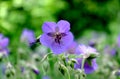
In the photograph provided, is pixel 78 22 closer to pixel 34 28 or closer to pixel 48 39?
pixel 34 28

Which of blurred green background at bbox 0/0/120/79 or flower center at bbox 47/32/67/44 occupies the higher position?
blurred green background at bbox 0/0/120/79

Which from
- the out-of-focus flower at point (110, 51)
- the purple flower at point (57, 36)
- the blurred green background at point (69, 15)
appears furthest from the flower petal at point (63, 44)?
the blurred green background at point (69, 15)

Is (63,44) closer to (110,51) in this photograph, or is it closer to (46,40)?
(46,40)

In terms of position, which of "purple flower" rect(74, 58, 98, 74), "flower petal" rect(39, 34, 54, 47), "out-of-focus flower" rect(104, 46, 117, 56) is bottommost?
"purple flower" rect(74, 58, 98, 74)

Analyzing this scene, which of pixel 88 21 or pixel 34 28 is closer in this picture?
pixel 34 28

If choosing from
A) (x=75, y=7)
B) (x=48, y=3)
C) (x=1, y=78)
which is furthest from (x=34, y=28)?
(x=1, y=78)

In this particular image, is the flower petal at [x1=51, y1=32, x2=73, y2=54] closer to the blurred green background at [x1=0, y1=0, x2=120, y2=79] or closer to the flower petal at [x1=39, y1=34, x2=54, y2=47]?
the flower petal at [x1=39, y1=34, x2=54, y2=47]

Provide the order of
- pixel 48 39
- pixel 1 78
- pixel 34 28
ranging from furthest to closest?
1. pixel 34 28
2. pixel 1 78
3. pixel 48 39

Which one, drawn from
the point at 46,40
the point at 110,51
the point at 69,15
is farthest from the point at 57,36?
the point at 69,15

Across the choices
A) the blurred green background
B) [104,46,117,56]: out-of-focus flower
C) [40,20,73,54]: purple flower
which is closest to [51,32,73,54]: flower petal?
[40,20,73,54]: purple flower
